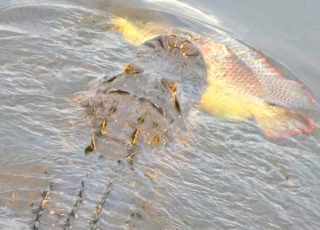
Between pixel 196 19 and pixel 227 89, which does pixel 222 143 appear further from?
pixel 196 19

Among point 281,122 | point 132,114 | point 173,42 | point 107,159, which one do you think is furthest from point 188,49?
point 107,159

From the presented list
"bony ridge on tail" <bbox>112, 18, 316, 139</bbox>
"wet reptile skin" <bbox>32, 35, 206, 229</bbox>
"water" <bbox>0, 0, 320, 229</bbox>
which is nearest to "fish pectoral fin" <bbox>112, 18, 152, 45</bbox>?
"bony ridge on tail" <bbox>112, 18, 316, 139</bbox>

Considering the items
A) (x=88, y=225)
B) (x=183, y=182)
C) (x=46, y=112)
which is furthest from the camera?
(x=46, y=112)

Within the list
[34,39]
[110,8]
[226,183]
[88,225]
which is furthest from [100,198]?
[110,8]

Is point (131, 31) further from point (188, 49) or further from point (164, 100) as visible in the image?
point (164, 100)

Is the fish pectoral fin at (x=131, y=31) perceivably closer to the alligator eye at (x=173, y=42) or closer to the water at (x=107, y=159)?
the water at (x=107, y=159)

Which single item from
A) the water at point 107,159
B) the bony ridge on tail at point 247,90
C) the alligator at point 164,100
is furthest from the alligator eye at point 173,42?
the water at point 107,159
